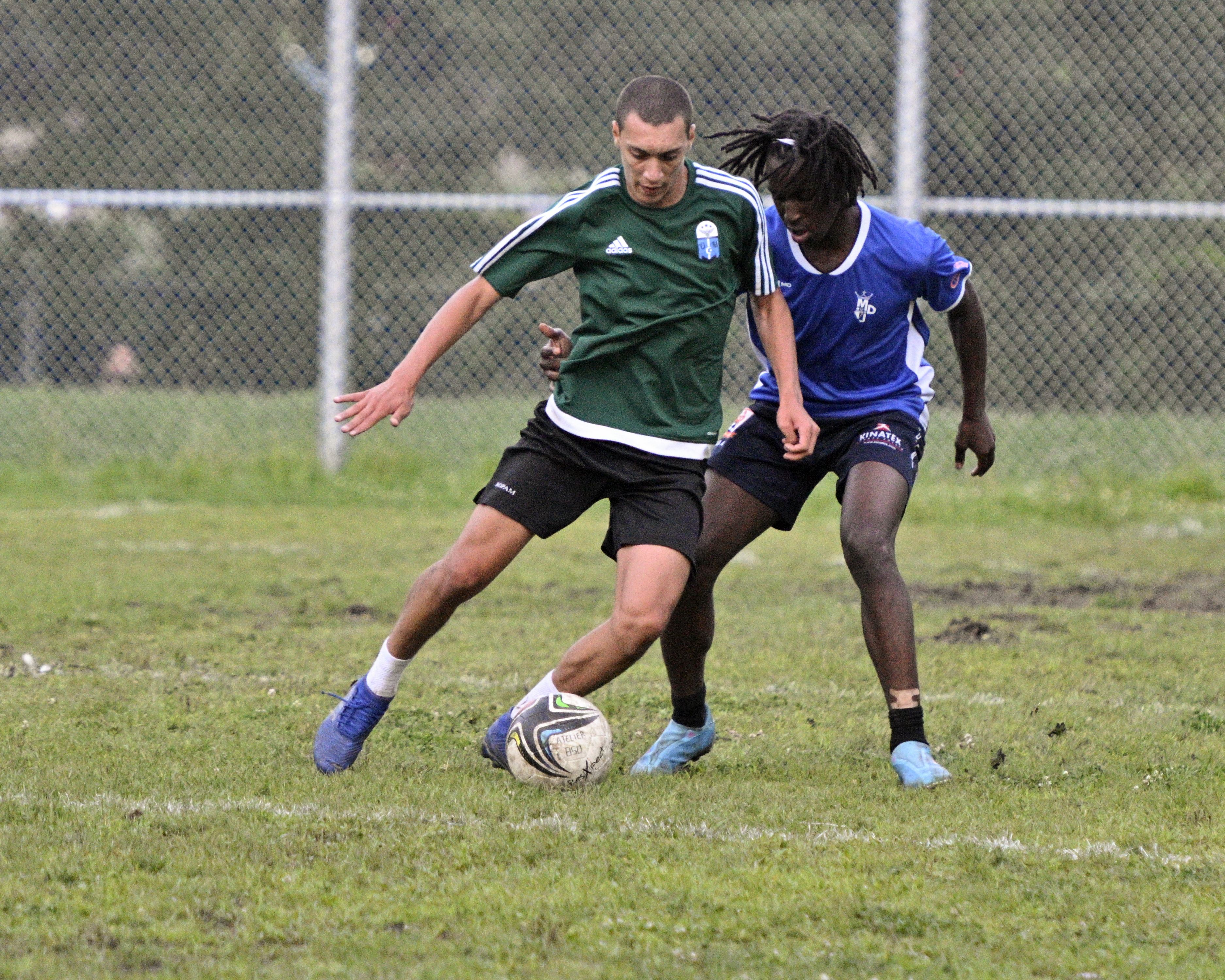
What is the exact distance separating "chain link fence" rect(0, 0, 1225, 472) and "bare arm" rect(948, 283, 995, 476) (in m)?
5.80

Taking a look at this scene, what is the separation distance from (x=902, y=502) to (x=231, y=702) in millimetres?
2182

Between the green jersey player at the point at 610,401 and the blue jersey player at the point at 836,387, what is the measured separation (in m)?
0.25

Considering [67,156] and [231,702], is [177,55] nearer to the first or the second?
[67,156]

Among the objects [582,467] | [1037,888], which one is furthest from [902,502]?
[1037,888]

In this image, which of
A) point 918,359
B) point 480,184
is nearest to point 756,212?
point 918,359

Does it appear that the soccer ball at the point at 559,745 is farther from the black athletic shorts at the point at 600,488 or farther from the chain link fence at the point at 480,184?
the chain link fence at the point at 480,184

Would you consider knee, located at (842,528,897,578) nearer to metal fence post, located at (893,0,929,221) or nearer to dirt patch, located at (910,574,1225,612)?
dirt patch, located at (910,574,1225,612)

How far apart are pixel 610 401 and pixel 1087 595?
417 centimetres

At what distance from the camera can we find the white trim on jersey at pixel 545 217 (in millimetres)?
4062

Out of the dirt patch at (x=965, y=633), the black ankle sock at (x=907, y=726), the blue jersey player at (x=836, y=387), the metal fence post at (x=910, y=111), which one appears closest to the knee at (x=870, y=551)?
the blue jersey player at (x=836, y=387)

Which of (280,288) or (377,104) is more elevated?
(377,104)

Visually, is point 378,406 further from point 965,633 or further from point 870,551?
point 965,633

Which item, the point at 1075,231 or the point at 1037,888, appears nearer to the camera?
the point at 1037,888

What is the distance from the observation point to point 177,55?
449 inches
